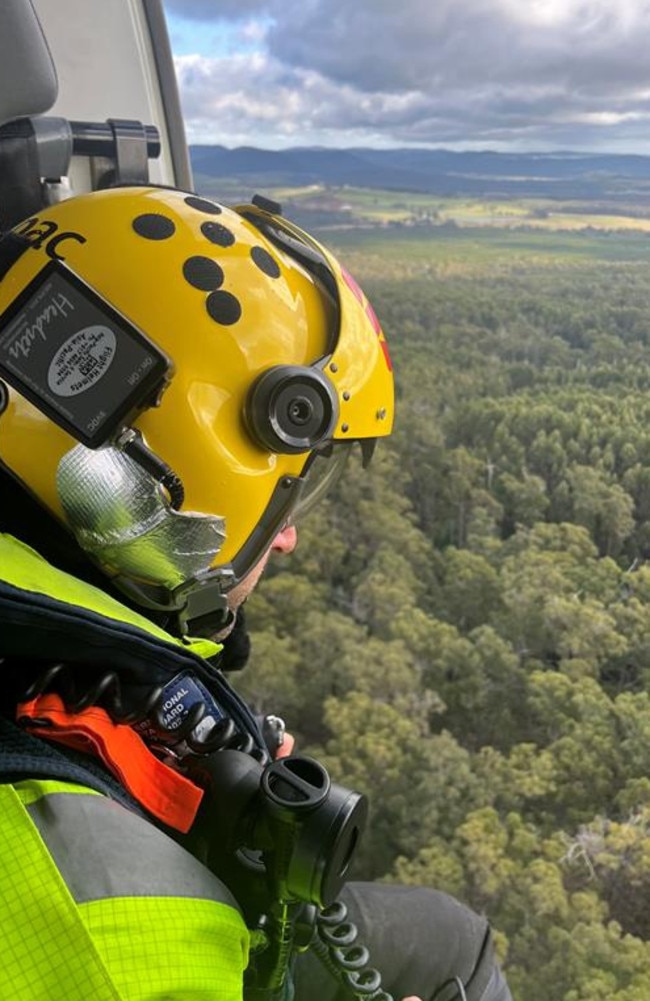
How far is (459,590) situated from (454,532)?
20 centimetres

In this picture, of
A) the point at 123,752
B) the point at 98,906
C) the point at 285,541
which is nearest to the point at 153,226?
the point at 285,541

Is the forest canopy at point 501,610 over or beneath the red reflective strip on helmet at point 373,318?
beneath

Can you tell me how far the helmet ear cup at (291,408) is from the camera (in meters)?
0.94

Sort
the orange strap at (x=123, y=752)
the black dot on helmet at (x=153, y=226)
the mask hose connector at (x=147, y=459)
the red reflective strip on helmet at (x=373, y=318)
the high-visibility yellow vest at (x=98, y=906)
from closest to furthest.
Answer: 1. the high-visibility yellow vest at (x=98, y=906)
2. the orange strap at (x=123, y=752)
3. the mask hose connector at (x=147, y=459)
4. the black dot on helmet at (x=153, y=226)
5. the red reflective strip on helmet at (x=373, y=318)

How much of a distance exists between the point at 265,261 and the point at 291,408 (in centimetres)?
20

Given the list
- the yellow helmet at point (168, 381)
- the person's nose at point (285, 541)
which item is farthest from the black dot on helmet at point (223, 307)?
the person's nose at point (285, 541)

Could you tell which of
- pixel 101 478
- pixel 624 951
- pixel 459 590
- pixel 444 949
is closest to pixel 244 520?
pixel 101 478

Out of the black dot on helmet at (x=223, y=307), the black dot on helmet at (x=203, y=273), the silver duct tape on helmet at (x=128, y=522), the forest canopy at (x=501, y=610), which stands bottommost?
the forest canopy at (x=501, y=610)

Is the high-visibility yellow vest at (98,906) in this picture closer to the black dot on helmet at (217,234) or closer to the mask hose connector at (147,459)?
the mask hose connector at (147,459)

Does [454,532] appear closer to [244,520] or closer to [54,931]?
[244,520]

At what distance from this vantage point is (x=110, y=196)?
1.02m

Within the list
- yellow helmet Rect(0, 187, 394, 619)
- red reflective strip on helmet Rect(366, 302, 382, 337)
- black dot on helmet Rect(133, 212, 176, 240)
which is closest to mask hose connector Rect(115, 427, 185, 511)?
yellow helmet Rect(0, 187, 394, 619)

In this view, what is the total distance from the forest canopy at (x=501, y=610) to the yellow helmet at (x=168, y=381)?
1.15 meters

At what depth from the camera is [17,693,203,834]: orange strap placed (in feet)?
2.33
